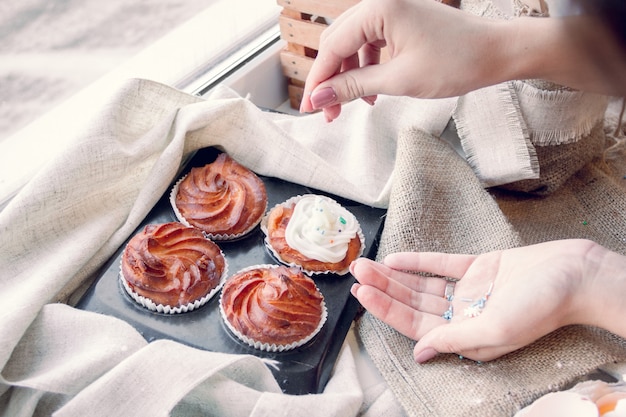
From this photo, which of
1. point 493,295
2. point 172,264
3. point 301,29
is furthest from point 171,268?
point 301,29

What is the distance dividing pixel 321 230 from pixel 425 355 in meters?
0.29

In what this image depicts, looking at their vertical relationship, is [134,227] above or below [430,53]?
below

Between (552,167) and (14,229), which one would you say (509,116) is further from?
(14,229)

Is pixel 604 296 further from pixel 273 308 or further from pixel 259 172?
pixel 259 172

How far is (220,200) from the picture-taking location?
1206mm

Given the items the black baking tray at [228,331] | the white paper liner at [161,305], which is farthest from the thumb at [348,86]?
the white paper liner at [161,305]

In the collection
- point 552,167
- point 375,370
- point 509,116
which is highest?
point 509,116

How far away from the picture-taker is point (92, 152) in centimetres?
113

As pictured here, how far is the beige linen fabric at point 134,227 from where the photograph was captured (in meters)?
0.87

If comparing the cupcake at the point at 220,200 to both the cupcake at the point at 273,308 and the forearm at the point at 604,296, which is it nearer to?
the cupcake at the point at 273,308

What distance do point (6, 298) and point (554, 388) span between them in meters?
0.83

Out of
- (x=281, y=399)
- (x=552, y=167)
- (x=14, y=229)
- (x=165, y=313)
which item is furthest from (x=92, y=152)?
(x=552, y=167)

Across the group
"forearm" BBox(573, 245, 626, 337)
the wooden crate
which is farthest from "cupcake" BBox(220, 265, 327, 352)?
the wooden crate

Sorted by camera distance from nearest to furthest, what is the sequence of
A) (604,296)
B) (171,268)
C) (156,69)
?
(604,296)
(171,268)
(156,69)
